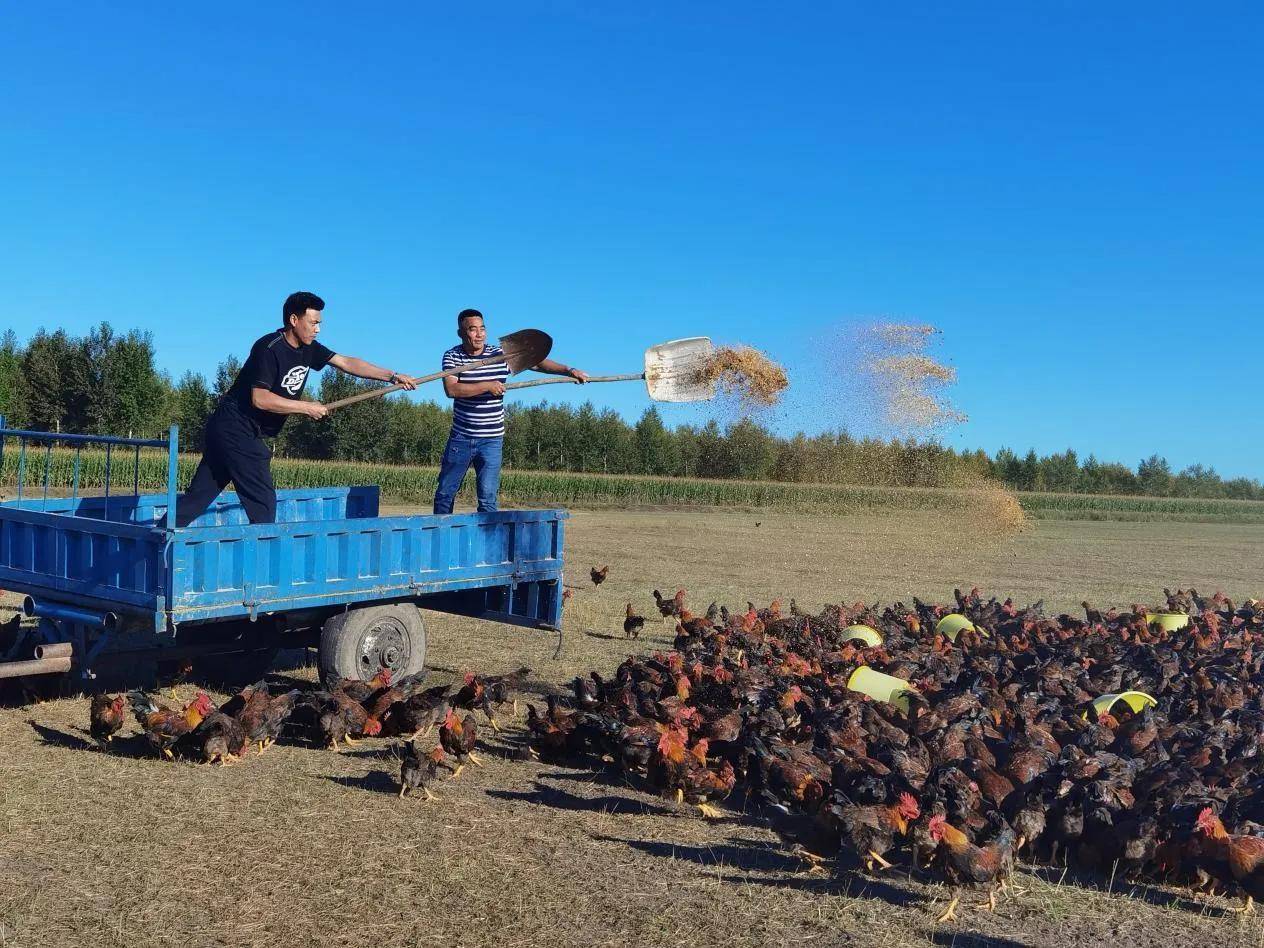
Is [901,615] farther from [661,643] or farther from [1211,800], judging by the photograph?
[1211,800]

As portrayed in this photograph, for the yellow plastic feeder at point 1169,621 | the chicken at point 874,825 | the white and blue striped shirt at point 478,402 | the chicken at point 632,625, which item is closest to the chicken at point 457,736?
the chicken at point 874,825

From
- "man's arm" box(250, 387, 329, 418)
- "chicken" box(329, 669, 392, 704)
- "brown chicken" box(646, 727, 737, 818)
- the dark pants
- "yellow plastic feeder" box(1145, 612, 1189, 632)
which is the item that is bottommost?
"brown chicken" box(646, 727, 737, 818)

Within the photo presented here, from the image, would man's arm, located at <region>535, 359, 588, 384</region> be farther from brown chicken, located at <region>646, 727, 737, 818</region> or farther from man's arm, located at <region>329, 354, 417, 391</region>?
brown chicken, located at <region>646, 727, 737, 818</region>

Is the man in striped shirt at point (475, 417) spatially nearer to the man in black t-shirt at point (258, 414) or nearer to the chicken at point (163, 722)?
the man in black t-shirt at point (258, 414)

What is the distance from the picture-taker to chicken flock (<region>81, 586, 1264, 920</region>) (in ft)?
17.3

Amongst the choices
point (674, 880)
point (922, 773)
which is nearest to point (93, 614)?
point (674, 880)

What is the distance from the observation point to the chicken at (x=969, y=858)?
16.0 feet

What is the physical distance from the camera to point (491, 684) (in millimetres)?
7918

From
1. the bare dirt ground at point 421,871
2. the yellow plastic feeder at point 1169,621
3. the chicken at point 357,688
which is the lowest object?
the bare dirt ground at point 421,871

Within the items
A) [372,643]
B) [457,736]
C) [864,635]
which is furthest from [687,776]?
[864,635]

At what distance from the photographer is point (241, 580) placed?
281 inches

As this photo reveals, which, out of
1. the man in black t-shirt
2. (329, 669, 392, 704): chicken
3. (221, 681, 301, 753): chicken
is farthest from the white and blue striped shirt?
(221, 681, 301, 753): chicken

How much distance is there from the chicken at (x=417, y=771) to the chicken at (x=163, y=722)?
1.46 meters

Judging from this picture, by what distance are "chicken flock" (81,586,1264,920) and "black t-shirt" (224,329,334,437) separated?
1927 mm
